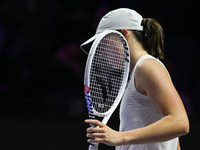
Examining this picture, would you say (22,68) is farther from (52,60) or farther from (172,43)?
(172,43)

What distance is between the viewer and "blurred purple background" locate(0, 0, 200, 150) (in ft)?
10.2

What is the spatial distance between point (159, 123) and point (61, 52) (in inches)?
105

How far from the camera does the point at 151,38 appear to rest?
1.11m

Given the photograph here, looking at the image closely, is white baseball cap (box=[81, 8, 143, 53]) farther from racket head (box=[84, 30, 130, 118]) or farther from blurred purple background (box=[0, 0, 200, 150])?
blurred purple background (box=[0, 0, 200, 150])

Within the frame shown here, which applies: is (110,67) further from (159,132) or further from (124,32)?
(159,132)

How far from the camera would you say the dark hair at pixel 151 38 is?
43.8 inches

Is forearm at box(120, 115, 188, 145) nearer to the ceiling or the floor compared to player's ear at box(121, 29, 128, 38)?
nearer to the floor

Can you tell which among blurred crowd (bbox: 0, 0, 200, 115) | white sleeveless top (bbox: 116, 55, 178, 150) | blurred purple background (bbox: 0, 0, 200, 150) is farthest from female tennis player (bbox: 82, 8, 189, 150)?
blurred crowd (bbox: 0, 0, 200, 115)

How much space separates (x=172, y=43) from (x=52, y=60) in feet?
4.84

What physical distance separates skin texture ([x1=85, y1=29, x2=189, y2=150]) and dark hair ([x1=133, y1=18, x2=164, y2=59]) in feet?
0.60

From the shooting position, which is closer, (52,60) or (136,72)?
(136,72)

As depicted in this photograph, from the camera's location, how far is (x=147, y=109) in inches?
40.1

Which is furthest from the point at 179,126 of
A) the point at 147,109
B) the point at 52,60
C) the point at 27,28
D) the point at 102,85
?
the point at 27,28

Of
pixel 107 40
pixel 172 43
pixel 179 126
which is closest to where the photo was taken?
pixel 179 126
